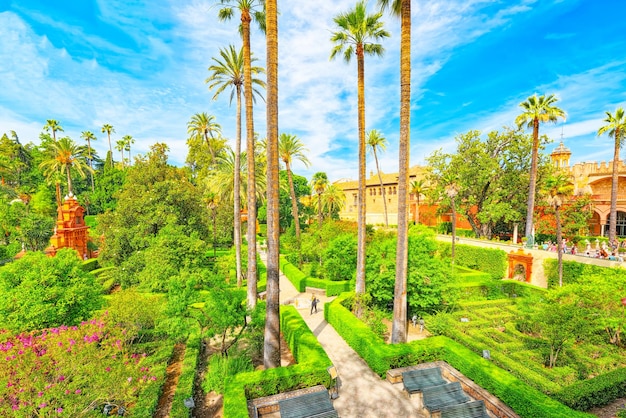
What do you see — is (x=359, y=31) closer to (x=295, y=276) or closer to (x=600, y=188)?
(x=295, y=276)

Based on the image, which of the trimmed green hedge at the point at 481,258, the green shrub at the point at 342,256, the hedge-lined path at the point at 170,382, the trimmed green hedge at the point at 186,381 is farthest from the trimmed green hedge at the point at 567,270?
the hedge-lined path at the point at 170,382

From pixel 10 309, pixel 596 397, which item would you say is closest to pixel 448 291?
pixel 596 397

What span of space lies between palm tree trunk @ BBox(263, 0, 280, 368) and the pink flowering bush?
14.6 ft

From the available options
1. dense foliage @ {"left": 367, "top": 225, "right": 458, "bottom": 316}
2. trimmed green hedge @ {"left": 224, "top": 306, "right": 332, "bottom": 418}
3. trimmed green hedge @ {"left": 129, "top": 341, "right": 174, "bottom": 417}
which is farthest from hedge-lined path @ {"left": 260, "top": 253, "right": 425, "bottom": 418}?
trimmed green hedge @ {"left": 129, "top": 341, "right": 174, "bottom": 417}

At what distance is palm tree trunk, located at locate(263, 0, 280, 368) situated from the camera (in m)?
11.0

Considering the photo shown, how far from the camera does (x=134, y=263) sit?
72.2ft

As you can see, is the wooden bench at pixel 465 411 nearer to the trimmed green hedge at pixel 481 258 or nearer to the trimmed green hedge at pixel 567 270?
the trimmed green hedge at pixel 567 270

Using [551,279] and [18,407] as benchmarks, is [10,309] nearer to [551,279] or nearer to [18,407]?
[18,407]

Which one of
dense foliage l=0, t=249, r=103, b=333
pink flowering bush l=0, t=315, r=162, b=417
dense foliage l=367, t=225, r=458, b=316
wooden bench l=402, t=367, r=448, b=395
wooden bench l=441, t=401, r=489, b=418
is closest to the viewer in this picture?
pink flowering bush l=0, t=315, r=162, b=417

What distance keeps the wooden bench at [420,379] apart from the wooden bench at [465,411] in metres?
1.21

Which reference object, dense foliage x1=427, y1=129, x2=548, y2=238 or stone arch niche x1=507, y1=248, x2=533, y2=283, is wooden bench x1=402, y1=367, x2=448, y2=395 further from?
dense foliage x1=427, y1=129, x2=548, y2=238

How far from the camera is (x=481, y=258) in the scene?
27969 millimetres

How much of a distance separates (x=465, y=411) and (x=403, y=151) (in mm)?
9380

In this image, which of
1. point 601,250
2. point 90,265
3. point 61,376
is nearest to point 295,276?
point 61,376
